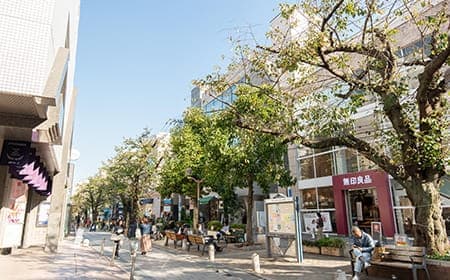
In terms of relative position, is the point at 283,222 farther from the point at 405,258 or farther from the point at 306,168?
the point at 306,168

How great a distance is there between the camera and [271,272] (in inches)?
393

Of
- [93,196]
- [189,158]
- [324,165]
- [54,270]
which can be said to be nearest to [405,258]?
[54,270]

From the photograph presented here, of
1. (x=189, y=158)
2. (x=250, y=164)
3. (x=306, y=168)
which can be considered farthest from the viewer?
(x=306, y=168)

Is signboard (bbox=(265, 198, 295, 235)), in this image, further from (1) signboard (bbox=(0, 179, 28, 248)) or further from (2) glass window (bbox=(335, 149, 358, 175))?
(1) signboard (bbox=(0, 179, 28, 248))

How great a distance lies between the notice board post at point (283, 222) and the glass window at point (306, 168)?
10262 mm

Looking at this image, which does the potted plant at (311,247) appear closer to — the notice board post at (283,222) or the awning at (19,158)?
the notice board post at (283,222)

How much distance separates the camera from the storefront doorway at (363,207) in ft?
61.9

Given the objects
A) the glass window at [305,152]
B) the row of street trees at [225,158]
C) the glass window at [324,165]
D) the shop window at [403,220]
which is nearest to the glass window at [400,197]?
the shop window at [403,220]

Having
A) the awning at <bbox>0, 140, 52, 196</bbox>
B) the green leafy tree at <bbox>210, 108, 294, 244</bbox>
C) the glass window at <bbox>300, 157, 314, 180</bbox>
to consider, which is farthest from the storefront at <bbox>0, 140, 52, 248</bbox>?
the glass window at <bbox>300, 157, 314, 180</bbox>

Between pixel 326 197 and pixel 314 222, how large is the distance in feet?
8.00

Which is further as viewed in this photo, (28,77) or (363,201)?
(363,201)

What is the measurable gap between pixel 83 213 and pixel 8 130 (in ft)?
237

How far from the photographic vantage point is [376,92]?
9.16m

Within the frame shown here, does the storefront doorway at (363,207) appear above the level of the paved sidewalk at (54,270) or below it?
above
